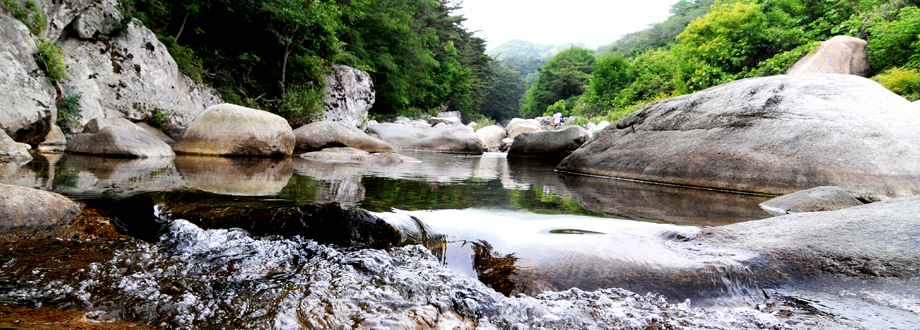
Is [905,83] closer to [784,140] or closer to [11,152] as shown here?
[784,140]

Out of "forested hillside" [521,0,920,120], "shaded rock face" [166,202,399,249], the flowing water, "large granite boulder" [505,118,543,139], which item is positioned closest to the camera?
the flowing water

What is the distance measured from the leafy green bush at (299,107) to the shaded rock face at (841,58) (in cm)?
1448

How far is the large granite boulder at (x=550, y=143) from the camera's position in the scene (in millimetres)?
10138

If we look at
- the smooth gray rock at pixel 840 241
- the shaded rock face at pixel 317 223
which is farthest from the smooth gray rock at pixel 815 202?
the shaded rock face at pixel 317 223

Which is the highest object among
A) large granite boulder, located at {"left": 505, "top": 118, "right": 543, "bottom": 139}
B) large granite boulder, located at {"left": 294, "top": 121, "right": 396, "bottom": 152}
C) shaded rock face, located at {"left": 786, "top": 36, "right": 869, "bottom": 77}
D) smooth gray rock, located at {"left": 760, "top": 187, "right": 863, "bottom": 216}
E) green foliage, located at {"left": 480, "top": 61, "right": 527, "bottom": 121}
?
green foliage, located at {"left": 480, "top": 61, "right": 527, "bottom": 121}

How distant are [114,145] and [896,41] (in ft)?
57.3

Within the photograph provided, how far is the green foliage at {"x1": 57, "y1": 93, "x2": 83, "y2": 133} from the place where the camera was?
7121 millimetres

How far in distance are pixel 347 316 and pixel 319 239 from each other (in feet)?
2.88

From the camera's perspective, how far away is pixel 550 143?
10.6m

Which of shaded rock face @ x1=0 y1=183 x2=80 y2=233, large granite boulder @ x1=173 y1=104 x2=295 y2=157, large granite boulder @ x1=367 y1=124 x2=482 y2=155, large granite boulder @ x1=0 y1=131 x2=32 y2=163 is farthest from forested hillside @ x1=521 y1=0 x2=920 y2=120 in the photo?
large granite boulder @ x1=0 y1=131 x2=32 y2=163

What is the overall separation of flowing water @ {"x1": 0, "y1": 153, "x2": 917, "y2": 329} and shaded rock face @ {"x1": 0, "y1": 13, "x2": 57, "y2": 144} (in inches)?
182

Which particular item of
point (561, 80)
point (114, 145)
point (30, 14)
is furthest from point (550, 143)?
point (561, 80)

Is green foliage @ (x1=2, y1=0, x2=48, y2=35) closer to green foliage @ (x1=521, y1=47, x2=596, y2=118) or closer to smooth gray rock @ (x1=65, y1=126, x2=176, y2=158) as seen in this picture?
smooth gray rock @ (x1=65, y1=126, x2=176, y2=158)

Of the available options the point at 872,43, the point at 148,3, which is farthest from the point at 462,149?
the point at 872,43
